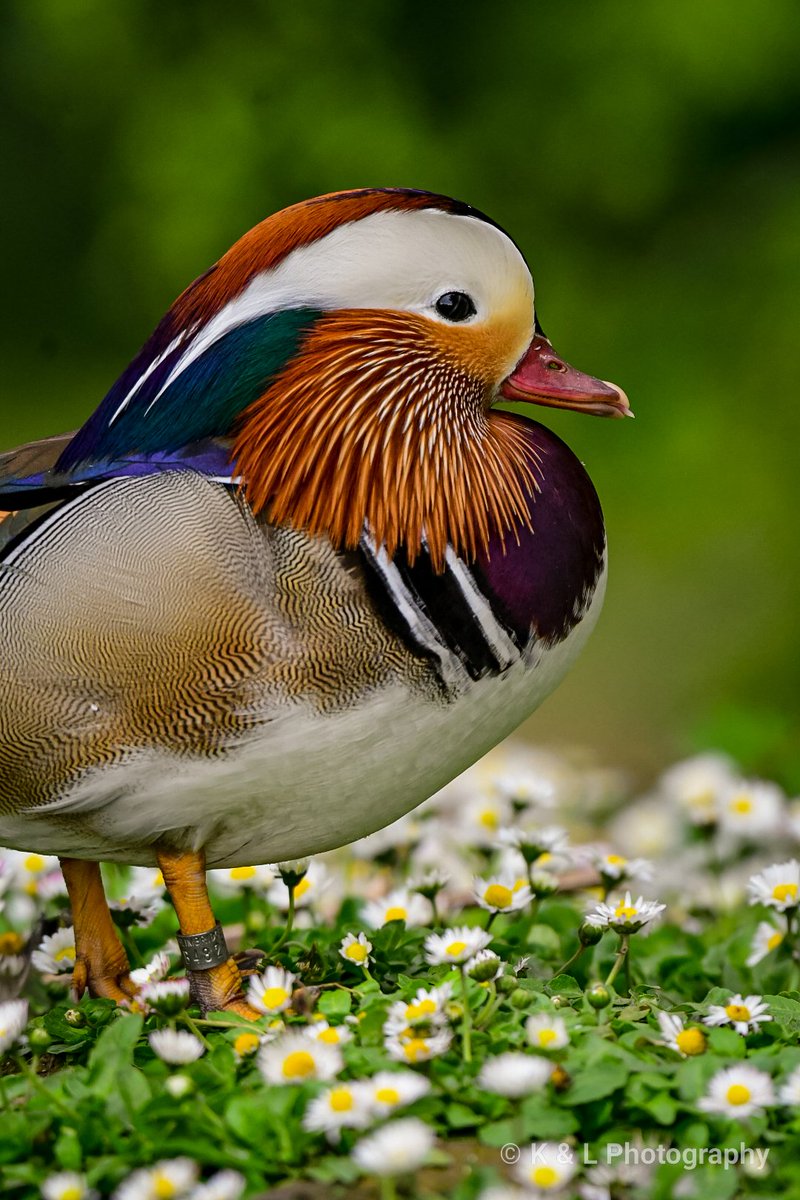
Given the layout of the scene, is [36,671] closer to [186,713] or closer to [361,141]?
[186,713]

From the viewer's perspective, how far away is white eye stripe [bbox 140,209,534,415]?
187 cm

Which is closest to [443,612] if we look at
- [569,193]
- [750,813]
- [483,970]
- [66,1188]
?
[483,970]

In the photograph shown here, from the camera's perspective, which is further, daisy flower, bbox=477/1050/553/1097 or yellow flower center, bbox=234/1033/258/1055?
yellow flower center, bbox=234/1033/258/1055

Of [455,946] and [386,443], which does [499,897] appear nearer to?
[455,946]

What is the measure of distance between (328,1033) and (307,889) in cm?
71

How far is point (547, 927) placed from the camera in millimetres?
2568

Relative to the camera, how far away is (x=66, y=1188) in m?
1.50

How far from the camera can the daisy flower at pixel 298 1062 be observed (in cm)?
161

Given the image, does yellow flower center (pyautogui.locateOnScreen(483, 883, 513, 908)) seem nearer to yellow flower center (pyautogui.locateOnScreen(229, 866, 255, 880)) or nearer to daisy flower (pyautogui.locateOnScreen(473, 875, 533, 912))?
daisy flower (pyautogui.locateOnScreen(473, 875, 533, 912))

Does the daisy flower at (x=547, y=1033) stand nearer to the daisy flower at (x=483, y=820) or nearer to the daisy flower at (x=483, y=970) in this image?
the daisy flower at (x=483, y=970)

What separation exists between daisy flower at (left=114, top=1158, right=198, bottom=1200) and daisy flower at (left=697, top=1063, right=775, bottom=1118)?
21.4 inches

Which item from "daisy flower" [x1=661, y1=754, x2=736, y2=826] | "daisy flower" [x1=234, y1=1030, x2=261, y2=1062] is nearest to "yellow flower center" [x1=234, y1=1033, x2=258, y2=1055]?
"daisy flower" [x1=234, y1=1030, x2=261, y2=1062]

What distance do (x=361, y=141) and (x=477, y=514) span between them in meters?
3.29

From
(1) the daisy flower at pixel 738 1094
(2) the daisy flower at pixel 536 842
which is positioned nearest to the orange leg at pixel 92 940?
(2) the daisy flower at pixel 536 842
